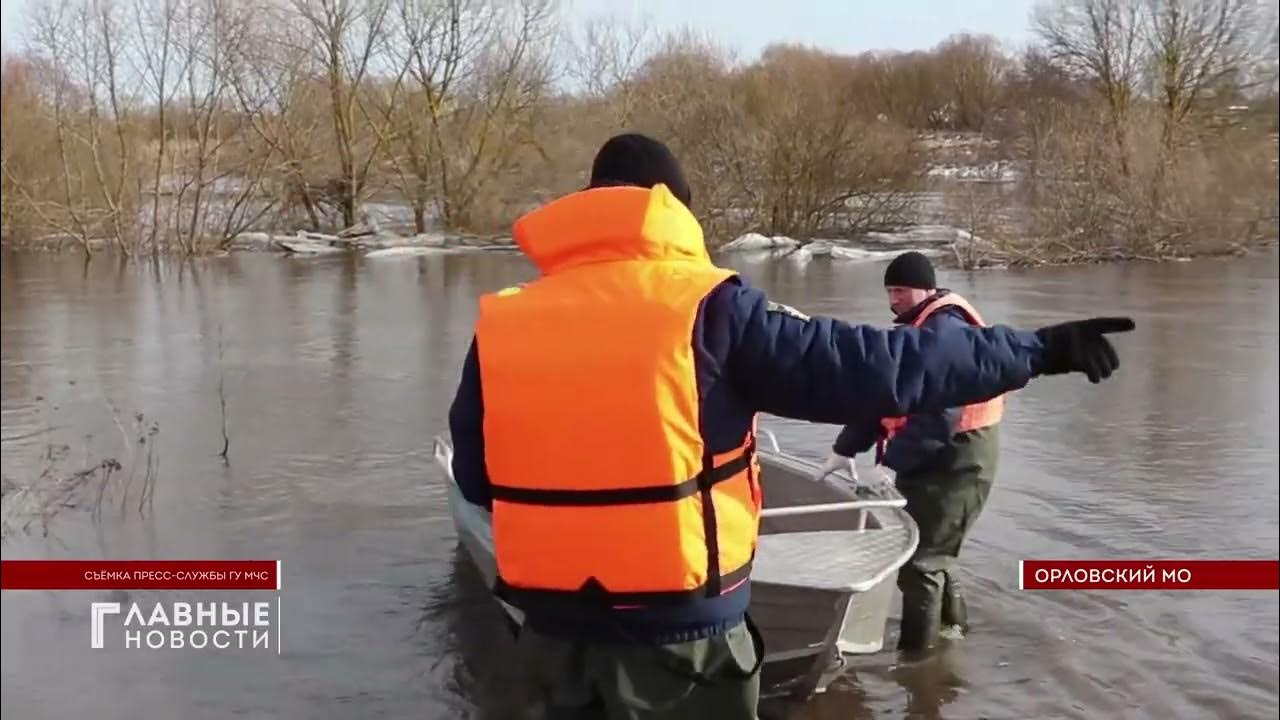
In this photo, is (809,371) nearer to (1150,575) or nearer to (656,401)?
(656,401)

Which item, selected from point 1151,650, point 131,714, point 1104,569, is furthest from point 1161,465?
point 131,714

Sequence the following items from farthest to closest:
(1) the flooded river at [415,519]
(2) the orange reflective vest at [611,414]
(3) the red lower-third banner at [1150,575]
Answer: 1. (3) the red lower-third banner at [1150,575]
2. (1) the flooded river at [415,519]
3. (2) the orange reflective vest at [611,414]

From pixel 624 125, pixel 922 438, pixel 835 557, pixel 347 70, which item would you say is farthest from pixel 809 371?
pixel 347 70

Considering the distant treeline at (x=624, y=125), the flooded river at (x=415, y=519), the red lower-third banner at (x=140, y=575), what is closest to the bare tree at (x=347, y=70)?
the distant treeline at (x=624, y=125)

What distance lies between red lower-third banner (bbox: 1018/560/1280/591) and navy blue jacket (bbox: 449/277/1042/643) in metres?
3.97

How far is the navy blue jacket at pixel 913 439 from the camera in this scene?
4344mm

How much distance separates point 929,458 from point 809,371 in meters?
2.63

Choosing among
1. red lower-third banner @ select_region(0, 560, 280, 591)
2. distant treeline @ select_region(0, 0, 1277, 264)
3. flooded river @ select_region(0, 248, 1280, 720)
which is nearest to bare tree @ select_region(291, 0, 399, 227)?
distant treeline @ select_region(0, 0, 1277, 264)

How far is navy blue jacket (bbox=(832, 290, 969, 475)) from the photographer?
4344 mm

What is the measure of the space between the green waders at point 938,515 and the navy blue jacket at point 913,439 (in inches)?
1.9

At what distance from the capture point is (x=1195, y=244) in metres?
19.8

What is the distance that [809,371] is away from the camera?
6.37ft

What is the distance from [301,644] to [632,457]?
3548mm

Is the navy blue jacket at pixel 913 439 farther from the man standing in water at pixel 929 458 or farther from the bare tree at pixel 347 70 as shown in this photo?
the bare tree at pixel 347 70
